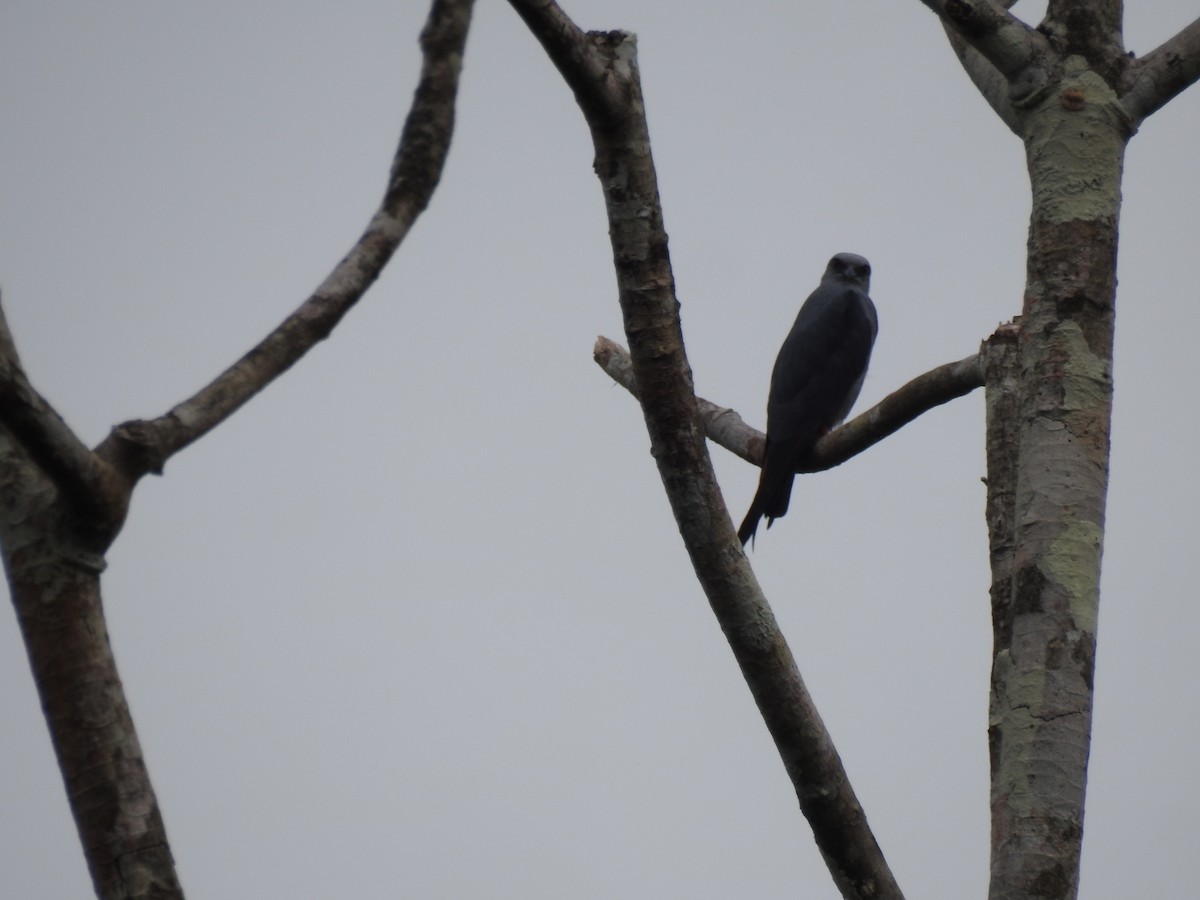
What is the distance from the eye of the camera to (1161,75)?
3.00m

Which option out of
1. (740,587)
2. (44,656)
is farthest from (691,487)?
(44,656)

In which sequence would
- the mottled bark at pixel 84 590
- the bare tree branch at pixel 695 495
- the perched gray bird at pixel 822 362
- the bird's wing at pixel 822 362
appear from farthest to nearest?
the bird's wing at pixel 822 362 → the perched gray bird at pixel 822 362 → the bare tree branch at pixel 695 495 → the mottled bark at pixel 84 590

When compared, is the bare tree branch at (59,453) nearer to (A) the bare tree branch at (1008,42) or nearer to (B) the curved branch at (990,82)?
(A) the bare tree branch at (1008,42)

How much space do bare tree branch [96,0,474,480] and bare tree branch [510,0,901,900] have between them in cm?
36

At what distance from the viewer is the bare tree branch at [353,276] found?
1821 millimetres

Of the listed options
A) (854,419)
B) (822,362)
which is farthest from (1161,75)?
(822,362)

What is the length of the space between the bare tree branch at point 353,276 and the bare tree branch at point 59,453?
5 centimetres

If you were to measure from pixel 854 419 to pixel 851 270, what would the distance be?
451 centimetres

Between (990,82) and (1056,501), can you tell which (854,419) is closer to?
(990,82)

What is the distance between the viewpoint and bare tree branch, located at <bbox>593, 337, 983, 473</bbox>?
3783 millimetres

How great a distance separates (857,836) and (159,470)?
5.79 ft

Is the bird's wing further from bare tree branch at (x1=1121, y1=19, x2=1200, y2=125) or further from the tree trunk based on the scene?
the tree trunk

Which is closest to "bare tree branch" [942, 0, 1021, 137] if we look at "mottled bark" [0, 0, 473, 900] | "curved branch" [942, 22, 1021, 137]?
"curved branch" [942, 22, 1021, 137]

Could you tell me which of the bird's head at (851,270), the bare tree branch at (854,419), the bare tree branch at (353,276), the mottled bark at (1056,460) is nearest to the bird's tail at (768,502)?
the bare tree branch at (854,419)
